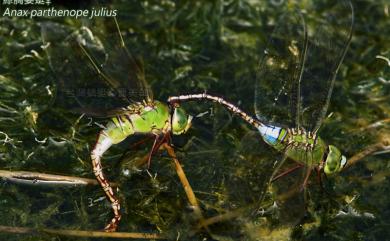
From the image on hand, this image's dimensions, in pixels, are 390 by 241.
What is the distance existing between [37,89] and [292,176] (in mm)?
1681

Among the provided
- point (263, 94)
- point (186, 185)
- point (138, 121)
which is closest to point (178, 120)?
point (138, 121)

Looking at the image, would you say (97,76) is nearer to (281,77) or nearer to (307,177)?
(281,77)

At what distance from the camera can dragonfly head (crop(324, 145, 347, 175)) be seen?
→ 3.30m

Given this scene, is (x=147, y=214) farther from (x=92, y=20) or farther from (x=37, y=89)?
(x=92, y=20)

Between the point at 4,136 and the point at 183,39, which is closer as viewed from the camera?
the point at 4,136

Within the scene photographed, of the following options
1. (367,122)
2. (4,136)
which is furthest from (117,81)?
(367,122)

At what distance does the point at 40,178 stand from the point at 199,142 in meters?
0.91

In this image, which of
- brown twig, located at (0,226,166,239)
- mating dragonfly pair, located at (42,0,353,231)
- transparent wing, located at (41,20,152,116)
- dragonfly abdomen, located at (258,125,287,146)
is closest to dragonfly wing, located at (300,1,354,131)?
mating dragonfly pair, located at (42,0,353,231)

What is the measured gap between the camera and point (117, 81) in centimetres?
337

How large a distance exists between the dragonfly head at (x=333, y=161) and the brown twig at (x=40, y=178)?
1091mm

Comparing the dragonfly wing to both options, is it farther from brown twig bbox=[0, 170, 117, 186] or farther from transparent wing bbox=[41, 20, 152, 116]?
brown twig bbox=[0, 170, 117, 186]

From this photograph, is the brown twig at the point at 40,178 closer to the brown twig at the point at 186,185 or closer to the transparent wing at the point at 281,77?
the brown twig at the point at 186,185

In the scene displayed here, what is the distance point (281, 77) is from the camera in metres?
3.58

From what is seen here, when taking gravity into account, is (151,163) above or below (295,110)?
below
